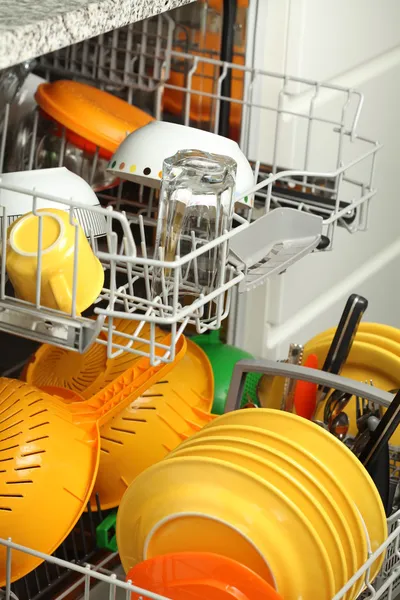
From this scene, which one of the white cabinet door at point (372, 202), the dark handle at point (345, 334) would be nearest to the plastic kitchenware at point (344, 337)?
the dark handle at point (345, 334)

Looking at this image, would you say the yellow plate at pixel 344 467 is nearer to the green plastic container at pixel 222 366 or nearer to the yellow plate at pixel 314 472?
the yellow plate at pixel 314 472

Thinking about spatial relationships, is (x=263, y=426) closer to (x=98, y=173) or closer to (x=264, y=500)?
(x=264, y=500)

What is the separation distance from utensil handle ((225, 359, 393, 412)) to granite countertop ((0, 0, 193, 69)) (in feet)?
1.27

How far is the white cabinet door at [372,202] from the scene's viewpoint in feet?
4.74

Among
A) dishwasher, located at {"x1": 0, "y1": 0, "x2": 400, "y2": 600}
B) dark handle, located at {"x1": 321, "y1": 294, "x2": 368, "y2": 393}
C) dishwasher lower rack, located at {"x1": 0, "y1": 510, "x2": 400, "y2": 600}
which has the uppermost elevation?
dishwasher, located at {"x1": 0, "y1": 0, "x2": 400, "y2": 600}

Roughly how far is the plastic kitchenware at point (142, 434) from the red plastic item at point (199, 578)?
25cm

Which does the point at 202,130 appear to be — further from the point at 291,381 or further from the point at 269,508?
the point at 269,508

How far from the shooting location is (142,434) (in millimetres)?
1143

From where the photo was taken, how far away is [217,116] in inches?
55.1

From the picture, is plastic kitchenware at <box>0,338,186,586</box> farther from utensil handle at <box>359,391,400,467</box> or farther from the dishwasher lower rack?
utensil handle at <box>359,391,400,467</box>

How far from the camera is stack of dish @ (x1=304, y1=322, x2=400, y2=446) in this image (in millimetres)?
1189

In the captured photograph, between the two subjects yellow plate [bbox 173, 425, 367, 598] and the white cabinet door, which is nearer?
yellow plate [bbox 173, 425, 367, 598]

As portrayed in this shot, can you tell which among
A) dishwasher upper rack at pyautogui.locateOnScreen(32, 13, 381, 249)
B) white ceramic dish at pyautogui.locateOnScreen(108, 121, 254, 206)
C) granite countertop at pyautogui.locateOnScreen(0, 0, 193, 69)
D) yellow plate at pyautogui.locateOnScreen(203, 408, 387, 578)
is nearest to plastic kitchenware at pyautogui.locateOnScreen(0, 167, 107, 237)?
white ceramic dish at pyautogui.locateOnScreen(108, 121, 254, 206)

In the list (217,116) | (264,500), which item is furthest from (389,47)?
(264,500)
